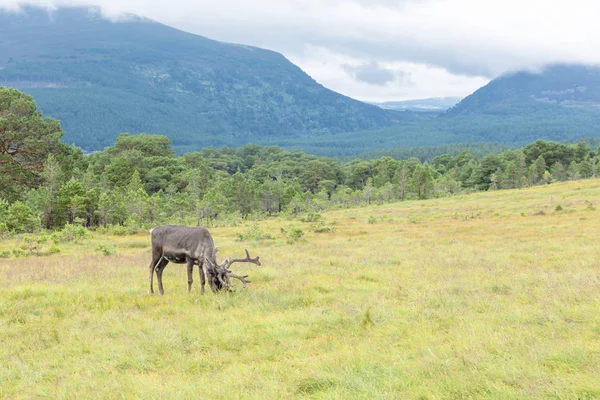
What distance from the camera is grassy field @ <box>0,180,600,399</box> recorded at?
6.39 meters

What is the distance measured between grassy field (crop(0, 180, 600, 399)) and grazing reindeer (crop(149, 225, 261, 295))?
720 millimetres

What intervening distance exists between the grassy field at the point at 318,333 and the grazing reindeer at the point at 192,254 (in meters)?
0.72

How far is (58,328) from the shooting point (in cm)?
985

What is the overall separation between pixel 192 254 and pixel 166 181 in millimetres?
86521

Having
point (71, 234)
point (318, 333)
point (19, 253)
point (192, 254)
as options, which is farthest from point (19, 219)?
point (318, 333)

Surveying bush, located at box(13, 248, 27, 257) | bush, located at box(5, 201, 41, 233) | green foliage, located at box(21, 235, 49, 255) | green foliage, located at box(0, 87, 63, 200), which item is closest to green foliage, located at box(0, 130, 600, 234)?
bush, located at box(5, 201, 41, 233)

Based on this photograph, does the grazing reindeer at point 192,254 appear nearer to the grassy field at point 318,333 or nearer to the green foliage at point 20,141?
the grassy field at point 318,333

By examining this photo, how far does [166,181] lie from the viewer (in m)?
95.2

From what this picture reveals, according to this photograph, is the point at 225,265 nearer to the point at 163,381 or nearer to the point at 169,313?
the point at 169,313

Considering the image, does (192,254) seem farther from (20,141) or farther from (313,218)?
(20,141)

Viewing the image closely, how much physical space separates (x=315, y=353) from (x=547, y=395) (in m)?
3.93

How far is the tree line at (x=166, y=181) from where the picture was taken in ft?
139

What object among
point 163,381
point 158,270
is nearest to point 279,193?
point 158,270

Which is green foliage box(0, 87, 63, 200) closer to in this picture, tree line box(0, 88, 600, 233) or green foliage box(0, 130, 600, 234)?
tree line box(0, 88, 600, 233)
